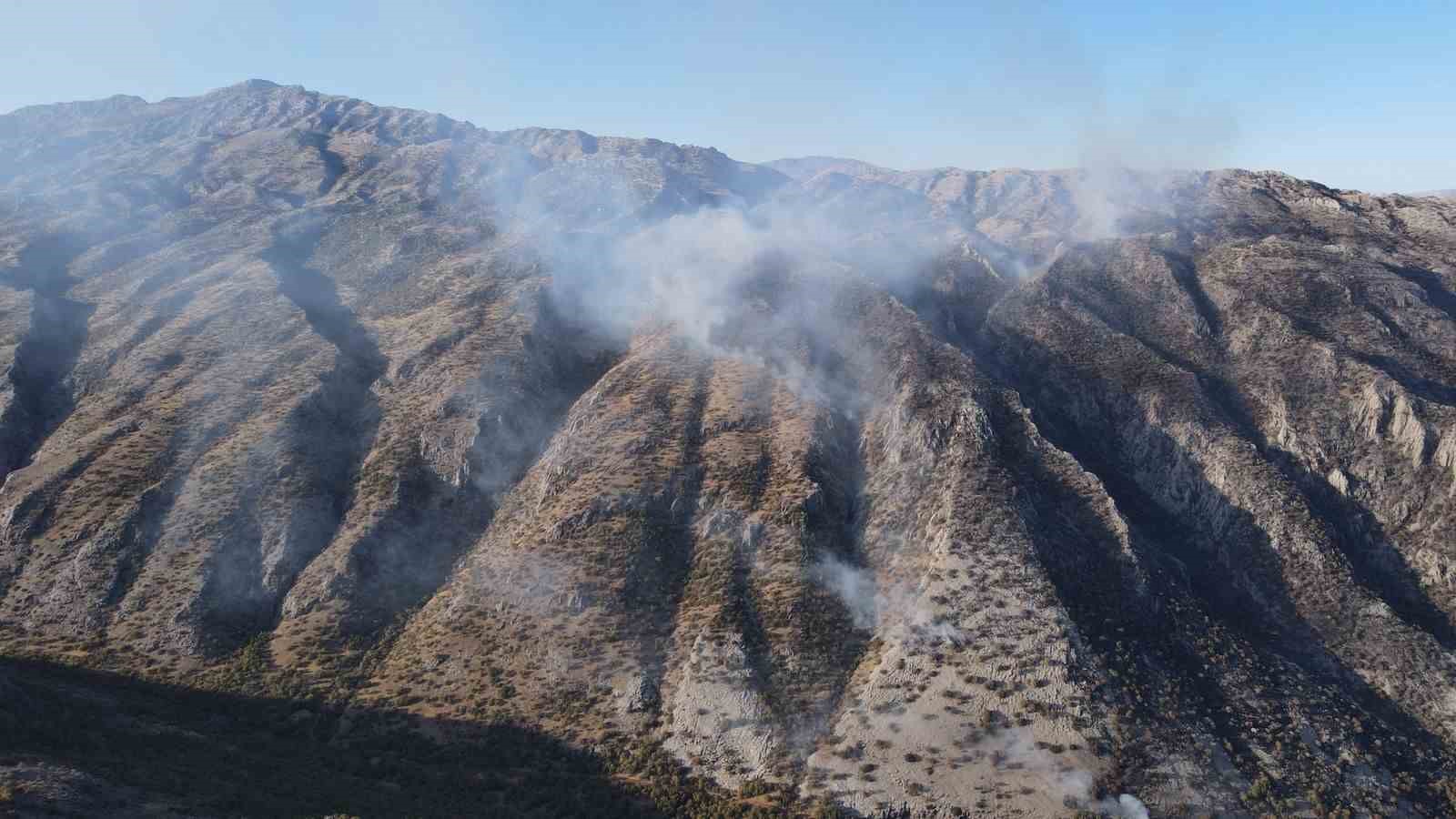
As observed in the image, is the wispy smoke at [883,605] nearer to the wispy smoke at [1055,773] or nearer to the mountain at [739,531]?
the mountain at [739,531]

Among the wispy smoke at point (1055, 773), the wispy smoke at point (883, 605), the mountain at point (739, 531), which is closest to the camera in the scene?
the wispy smoke at point (1055, 773)

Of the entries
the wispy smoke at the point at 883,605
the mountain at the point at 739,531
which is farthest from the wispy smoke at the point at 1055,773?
the wispy smoke at the point at 883,605

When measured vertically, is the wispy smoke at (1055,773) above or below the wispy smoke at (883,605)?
below

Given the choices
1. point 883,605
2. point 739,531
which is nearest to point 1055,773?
point 883,605

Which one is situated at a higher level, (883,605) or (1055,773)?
(883,605)

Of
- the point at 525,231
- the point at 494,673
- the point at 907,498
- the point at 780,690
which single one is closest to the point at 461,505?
the point at 494,673

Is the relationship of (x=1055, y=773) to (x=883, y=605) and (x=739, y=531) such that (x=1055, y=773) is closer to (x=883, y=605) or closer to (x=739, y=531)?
(x=883, y=605)

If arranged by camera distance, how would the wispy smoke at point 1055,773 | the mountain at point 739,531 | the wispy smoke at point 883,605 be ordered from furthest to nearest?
1. the wispy smoke at point 883,605
2. the mountain at point 739,531
3. the wispy smoke at point 1055,773

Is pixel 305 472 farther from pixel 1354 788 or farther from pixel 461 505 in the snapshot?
pixel 1354 788

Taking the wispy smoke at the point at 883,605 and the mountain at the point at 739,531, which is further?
the wispy smoke at the point at 883,605
